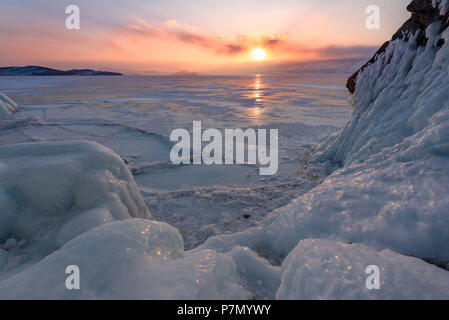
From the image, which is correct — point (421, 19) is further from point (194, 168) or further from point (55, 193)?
point (55, 193)

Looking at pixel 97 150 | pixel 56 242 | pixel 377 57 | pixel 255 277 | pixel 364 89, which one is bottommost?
pixel 255 277

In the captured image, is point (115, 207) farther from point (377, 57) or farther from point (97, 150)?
point (377, 57)

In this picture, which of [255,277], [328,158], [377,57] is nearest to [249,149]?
[328,158]

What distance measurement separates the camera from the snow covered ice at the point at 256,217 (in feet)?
4.45

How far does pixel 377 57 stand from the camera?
5219mm

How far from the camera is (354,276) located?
1.35 meters

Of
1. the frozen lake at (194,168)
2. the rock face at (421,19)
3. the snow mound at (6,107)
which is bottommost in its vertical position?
the frozen lake at (194,168)

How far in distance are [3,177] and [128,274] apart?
1.84 metres

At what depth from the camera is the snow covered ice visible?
136cm

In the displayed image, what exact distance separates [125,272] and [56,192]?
4.82 feet
